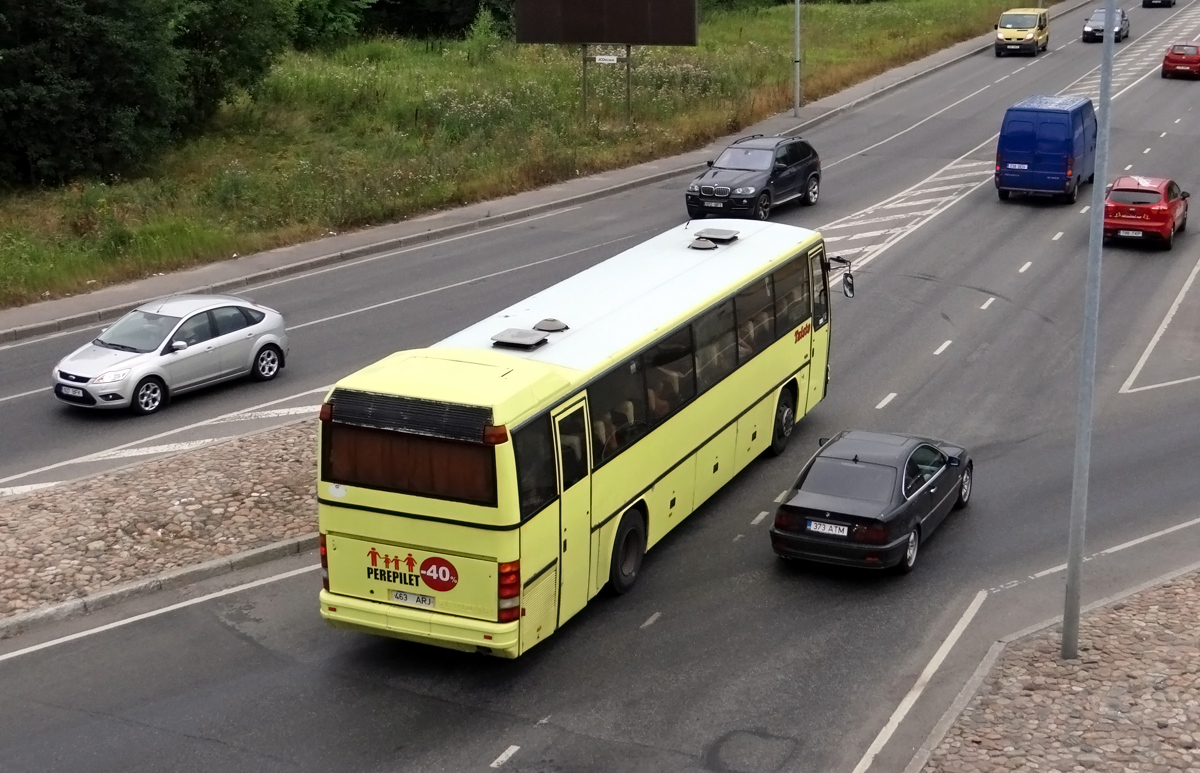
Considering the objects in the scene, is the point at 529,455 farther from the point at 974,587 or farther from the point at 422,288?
the point at 422,288

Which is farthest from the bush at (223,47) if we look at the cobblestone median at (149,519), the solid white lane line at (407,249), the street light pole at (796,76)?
the cobblestone median at (149,519)

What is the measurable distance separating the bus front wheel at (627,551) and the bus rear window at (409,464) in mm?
2549

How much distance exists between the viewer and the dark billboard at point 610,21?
41.8m

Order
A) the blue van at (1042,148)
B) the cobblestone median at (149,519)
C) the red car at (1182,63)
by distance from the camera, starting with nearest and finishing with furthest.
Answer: the cobblestone median at (149,519) → the blue van at (1042,148) → the red car at (1182,63)

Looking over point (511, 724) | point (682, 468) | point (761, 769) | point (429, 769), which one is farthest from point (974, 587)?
point (429, 769)

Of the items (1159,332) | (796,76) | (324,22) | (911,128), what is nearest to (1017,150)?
(1159,332)

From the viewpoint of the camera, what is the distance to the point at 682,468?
1588 centimetres

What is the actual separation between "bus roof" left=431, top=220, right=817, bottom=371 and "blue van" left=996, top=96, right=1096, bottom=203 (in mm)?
17121

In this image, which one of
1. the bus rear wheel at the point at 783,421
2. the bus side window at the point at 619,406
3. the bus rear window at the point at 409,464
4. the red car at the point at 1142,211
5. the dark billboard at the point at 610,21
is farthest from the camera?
the dark billboard at the point at 610,21

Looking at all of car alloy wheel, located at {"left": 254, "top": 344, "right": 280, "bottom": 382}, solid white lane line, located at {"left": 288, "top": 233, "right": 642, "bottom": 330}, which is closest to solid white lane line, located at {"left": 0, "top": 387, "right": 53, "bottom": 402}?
car alloy wheel, located at {"left": 254, "top": 344, "right": 280, "bottom": 382}

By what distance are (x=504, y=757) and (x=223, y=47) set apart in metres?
34.4

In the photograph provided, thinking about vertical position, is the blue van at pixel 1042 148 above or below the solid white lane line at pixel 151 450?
above

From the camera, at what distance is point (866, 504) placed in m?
15.1

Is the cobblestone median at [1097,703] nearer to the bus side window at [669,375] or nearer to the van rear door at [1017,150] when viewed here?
the bus side window at [669,375]
